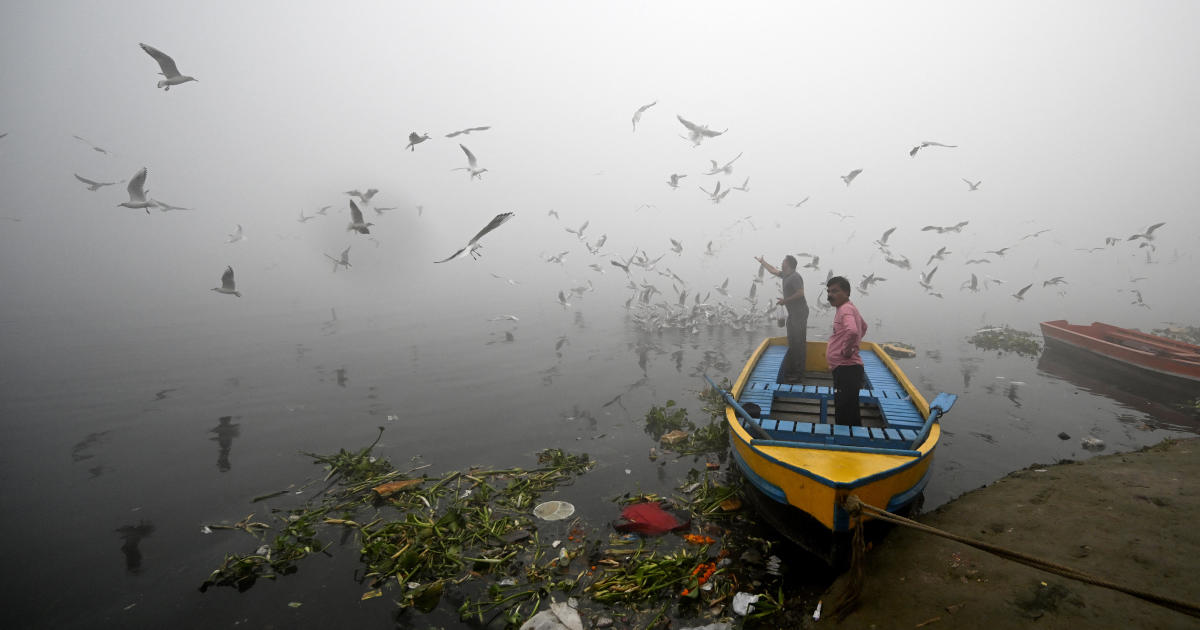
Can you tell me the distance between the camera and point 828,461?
4859 mm

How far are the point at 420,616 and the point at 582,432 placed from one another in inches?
226

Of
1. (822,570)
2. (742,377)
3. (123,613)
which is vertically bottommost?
(123,613)

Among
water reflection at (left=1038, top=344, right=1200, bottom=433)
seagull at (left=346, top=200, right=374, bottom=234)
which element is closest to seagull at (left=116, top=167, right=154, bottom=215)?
seagull at (left=346, top=200, right=374, bottom=234)

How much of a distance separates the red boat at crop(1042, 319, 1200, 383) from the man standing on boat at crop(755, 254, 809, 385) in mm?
11022

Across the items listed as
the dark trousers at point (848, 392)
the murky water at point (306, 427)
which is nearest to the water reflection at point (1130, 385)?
the murky water at point (306, 427)

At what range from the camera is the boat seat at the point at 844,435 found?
5926mm

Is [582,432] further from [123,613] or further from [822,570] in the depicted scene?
[123,613]

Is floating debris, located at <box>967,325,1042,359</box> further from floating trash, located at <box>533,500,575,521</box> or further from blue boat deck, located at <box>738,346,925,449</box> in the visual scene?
floating trash, located at <box>533,500,575,521</box>

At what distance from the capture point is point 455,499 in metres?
7.18

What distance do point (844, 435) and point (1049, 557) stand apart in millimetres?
2169

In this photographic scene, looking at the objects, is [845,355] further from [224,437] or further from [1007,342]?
[1007,342]

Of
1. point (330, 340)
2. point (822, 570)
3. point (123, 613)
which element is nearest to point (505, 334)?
point (330, 340)

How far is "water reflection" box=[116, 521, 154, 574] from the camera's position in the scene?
618 centimetres

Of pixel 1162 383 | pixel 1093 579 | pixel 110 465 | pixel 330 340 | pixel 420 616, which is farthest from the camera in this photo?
pixel 330 340
